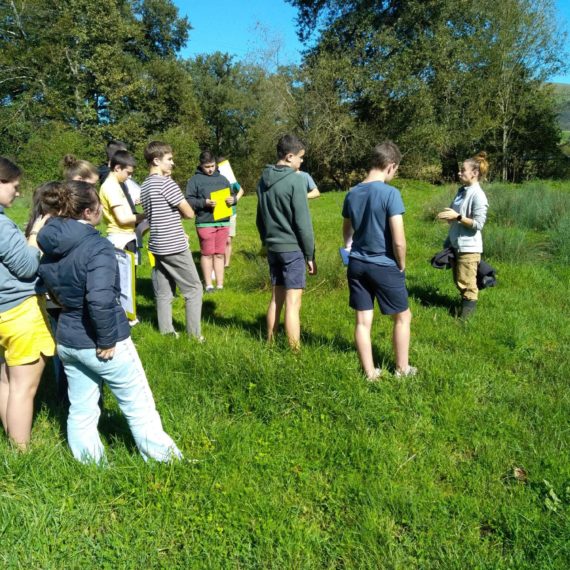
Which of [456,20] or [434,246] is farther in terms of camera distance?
[456,20]

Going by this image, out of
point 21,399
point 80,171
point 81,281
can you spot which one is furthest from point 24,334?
point 80,171

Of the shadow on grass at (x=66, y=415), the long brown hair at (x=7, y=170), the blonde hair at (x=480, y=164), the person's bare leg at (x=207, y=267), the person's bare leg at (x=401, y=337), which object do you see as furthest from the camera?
the person's bare leg at (x=207, y=267)

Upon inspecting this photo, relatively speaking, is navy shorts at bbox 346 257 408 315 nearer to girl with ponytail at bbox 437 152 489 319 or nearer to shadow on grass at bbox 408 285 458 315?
girl with ponytail at bbox 437 152 489 319

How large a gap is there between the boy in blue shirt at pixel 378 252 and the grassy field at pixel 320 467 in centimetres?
34

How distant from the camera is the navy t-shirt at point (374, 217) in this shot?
138 inches

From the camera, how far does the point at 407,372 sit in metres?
3.88

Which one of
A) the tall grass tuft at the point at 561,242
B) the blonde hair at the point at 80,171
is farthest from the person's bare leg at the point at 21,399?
the tall grass tuft at the point at 561,242

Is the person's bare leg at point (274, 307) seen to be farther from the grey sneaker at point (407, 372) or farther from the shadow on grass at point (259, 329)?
the grey sneaker at point (407, 372)

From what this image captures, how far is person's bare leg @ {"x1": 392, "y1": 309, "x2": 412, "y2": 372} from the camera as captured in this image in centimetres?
376

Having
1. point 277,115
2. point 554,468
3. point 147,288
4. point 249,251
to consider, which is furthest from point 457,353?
point 277,115

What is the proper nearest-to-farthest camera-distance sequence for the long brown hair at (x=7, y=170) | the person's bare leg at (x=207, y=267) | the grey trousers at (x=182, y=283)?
the long brown hair at (x=7, y=170)
the grey trousers at (x=182, y=283)
the person's bare leg at (x=207, y=267)

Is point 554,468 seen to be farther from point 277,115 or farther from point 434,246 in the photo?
point 277,115

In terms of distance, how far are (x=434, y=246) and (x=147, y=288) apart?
5.25 meters

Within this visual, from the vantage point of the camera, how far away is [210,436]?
3.18 meters
